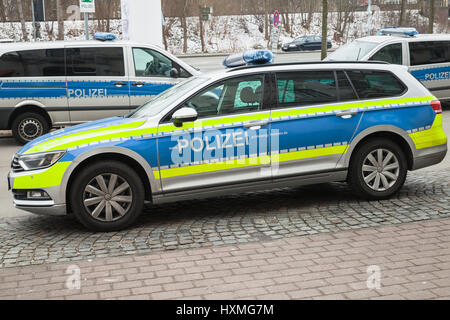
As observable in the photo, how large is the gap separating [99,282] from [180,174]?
1690 millimetres

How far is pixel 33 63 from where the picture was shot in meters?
11.8

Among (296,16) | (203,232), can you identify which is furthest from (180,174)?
(296,16)

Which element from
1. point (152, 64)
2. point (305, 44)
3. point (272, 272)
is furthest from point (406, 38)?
point (305, 44)

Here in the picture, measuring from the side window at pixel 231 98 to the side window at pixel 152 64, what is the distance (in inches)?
231

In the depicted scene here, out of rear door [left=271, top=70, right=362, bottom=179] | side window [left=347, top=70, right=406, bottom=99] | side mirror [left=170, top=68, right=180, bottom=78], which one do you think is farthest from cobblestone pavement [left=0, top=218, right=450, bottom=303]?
side mirror [left=170, top=68, right=180, bottom=78]

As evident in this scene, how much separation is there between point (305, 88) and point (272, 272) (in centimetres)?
249

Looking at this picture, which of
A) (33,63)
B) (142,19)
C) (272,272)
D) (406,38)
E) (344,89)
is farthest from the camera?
(142,19)

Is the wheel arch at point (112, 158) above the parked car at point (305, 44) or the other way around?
above

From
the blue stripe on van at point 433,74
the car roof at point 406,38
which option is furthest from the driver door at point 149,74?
the blue stripe on van at point 433,74

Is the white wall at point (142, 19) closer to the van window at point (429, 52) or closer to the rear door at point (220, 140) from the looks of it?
the van window at point (429, 52)

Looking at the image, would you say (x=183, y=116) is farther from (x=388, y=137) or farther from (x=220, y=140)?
(x=388, y=137)

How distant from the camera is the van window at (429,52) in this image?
46.4 feet

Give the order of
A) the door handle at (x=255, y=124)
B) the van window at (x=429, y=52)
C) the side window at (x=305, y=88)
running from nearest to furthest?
the door handle at (x=255, y=124)
the side window at (x=305, y=88)
the van window at (x=429, y=52)

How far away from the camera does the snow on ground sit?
52938 millimetres
